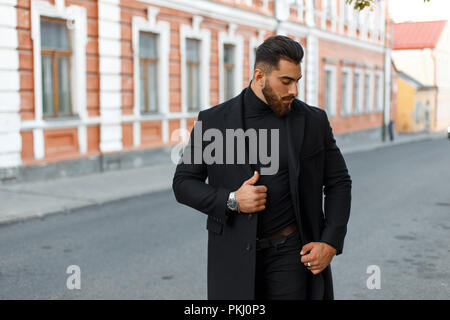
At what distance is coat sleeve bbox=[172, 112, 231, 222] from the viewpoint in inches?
117

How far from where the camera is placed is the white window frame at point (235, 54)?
1986 centimetres

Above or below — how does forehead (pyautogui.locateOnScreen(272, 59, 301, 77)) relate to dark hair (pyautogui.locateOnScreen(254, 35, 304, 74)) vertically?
below

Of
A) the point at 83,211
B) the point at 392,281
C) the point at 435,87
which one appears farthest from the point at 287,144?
the point at 435,87

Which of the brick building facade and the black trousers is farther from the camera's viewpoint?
the brick building facade

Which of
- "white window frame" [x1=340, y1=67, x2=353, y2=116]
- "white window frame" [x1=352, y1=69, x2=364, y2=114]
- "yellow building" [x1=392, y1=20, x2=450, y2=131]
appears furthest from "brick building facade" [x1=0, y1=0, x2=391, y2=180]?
"yellow building" [x1=392, y1=20, x2=450, y2=131]

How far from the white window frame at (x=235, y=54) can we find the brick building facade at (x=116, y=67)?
0.03 m

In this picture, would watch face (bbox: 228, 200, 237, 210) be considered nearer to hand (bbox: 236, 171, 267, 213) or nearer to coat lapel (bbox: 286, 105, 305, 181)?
hand (bbox: 236, 171, 267, 213)

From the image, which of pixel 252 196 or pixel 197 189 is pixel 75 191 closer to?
pixel 197 189

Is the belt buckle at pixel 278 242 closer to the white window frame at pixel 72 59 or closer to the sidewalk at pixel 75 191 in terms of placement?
the sidewalk at pixel 75 191

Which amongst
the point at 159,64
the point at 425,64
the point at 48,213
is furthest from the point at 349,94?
the point at 48,213

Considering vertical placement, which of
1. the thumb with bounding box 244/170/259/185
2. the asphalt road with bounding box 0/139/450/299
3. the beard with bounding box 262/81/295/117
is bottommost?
the asphalt road with bounding box 0/139/450/299

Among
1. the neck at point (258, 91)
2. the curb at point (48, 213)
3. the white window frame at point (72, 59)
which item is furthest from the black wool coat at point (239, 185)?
the white window frame at point (72, 59)

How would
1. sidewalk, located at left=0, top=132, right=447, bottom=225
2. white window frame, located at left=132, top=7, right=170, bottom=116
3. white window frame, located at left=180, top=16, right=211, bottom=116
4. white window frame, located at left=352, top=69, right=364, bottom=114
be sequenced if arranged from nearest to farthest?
sidewalk, located at left=0, top=132, right=447, bottom=225 < white window frame, located at left=132, top=7, right=170, bottom=116 < white window frame, located at left=180, top=16, right=211, bottom=116 < white window frame, located at left=352, top=69, right=364, bottom=114

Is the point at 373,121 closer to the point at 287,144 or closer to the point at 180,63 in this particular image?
the point at 180,63
